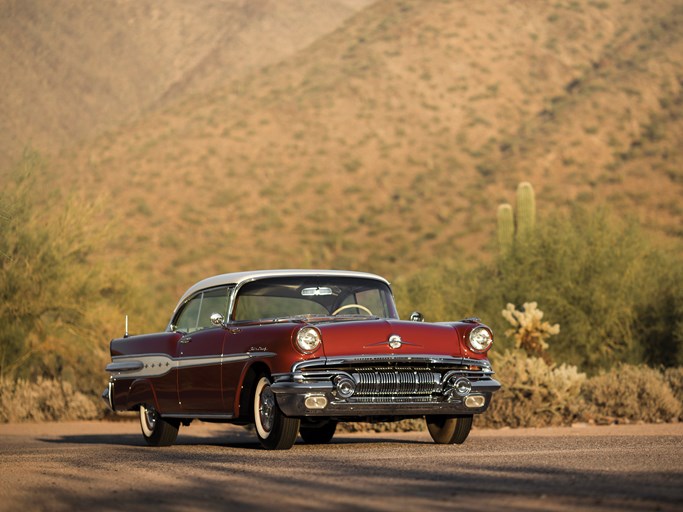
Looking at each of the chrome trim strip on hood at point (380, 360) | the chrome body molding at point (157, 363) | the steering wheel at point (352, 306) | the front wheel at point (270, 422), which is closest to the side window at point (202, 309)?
the chrome body molding at point (157, 363)

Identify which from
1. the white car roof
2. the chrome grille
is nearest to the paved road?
the chrome grille

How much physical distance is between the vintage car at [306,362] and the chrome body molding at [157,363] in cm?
1

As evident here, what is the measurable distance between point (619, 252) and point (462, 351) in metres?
16.8

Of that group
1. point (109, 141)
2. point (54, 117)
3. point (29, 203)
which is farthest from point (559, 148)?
point (54, 117)

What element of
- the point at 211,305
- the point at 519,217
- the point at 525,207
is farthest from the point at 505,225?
the point at 211,305

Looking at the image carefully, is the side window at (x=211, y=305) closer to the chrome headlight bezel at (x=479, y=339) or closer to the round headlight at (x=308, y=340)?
the round headlight at (x=308, y=340)

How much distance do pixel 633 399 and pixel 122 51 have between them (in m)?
87.8

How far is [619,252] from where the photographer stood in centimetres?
2731

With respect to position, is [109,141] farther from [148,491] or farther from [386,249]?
[148,491]

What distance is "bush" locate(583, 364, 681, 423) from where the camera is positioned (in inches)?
700

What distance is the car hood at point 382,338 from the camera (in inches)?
424

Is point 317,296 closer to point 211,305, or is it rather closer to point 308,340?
point 211,305

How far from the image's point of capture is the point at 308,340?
35.0ft

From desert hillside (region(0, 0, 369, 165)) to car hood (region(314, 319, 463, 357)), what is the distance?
236ft
